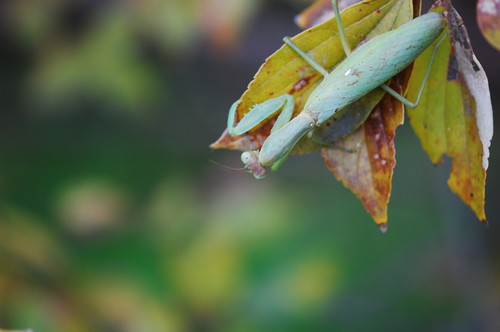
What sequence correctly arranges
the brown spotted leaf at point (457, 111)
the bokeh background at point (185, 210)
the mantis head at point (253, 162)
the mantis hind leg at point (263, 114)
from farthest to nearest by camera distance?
the bokeh background at point (185, 210) < the mantis head at point (253, 162) < the mantis hind leg at point (263, 114) < the brown spotted leaf at point (457, 111)

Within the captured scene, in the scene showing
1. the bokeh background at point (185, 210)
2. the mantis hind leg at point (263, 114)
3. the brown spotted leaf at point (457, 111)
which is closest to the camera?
the brown spotted leaf at point (457, 111)

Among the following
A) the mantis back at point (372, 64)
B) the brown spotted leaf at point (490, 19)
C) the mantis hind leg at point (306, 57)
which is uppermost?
the mantis hind leg at point (306, 57)

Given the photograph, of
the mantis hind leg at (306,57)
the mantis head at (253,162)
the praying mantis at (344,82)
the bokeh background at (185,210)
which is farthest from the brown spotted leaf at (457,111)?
the bokeh background at (185,210)

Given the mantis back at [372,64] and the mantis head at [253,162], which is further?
the mantis head at [253,162]

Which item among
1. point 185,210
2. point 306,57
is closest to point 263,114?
point 306,57

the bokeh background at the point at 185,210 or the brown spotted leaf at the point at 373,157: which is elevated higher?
the bokeh background at the point at 185,210

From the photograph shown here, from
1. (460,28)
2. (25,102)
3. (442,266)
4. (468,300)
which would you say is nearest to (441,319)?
(442,266)

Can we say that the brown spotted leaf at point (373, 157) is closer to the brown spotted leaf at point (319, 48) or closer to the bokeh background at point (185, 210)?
the brown spotted leaf at point (319, 48)
